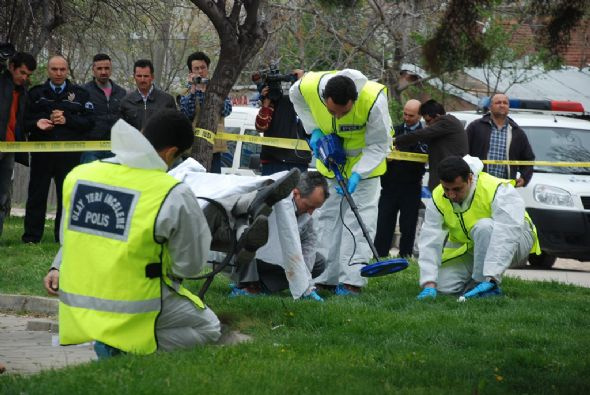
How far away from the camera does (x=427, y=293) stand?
34.2 feet

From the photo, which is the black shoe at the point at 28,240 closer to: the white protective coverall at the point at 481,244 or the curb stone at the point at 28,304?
the curb stone at the point at 28,304

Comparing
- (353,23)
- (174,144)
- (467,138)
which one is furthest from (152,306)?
(353,23)

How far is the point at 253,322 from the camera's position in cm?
890

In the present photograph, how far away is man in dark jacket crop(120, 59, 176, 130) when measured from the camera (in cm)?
1323

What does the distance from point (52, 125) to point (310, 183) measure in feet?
15.3

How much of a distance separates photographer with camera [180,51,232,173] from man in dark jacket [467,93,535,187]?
9.44ft

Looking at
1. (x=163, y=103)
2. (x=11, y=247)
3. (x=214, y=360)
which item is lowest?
(x=11, y=247)

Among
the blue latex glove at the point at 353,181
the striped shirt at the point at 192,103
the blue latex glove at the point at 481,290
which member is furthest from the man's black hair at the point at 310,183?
the striped shirt at the point at 192,103

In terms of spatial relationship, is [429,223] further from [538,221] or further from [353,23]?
[353,23]

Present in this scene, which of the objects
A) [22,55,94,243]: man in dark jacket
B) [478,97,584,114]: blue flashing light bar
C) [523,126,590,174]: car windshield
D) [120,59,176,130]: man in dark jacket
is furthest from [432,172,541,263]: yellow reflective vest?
[478,97,584,114]: blue flashing light bar

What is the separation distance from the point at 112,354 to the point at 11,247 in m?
6.50

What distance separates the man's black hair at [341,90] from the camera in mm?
10086

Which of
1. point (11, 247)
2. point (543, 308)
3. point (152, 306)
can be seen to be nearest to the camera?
point (152, 306)

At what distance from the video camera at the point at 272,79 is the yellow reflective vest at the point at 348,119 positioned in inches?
92.7
